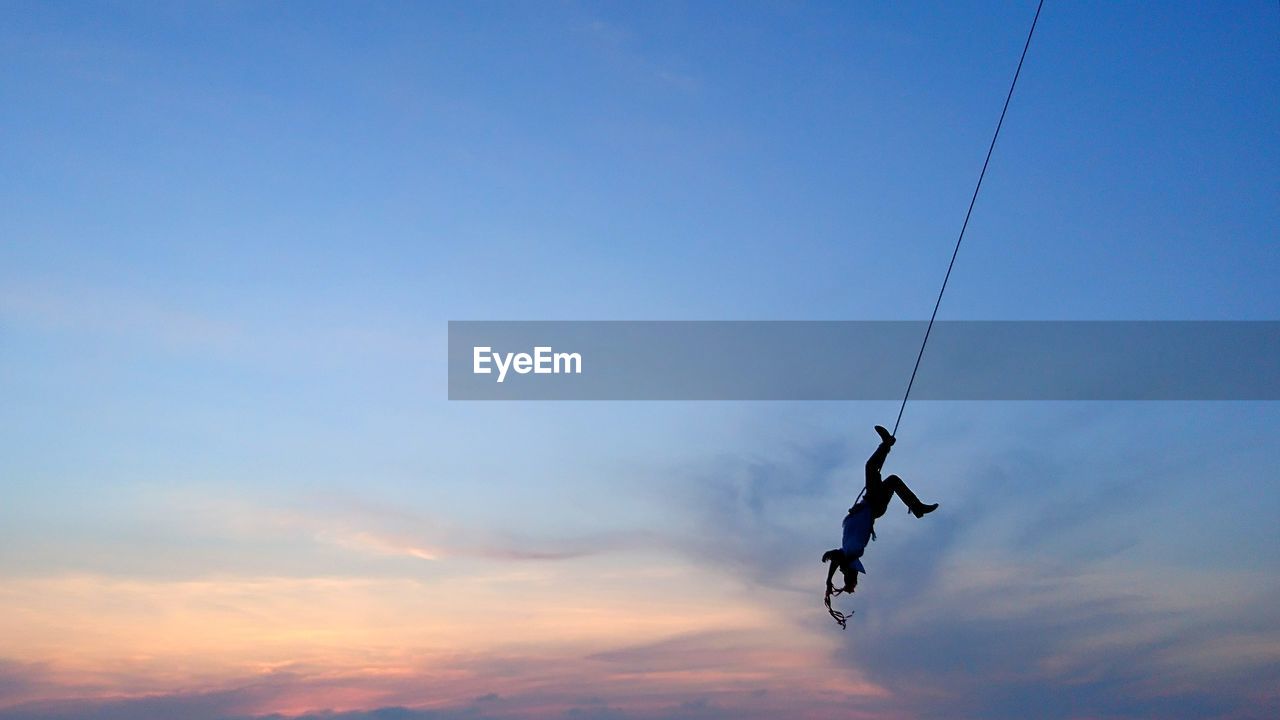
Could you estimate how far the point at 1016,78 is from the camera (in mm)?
17969

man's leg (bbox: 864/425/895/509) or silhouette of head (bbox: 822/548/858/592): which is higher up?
man's leg (bbox: 864/425/895/509)

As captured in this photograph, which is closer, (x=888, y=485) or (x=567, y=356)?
(x=888, y=485)

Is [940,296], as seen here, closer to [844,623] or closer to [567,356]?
[844,623]

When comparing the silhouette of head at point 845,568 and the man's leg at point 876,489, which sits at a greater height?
the man's leg at point 876,489

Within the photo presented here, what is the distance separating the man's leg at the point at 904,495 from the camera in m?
17.0

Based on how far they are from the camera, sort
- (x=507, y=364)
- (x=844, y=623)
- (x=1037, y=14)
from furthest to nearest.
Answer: (x=507, y=364) → (x=1037, y=14) → (x=844, y=623)

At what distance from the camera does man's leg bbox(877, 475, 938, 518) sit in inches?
667

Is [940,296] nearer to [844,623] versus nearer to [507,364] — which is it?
[844,623]

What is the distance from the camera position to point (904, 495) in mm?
17109

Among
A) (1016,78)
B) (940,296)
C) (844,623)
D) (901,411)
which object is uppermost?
(1016,78)

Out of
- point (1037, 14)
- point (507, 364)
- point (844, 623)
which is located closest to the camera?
point (844, 623)

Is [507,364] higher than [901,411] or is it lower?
higher

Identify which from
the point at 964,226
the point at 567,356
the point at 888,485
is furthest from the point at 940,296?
the point at 567,356

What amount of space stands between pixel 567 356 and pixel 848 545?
44.0 ft
